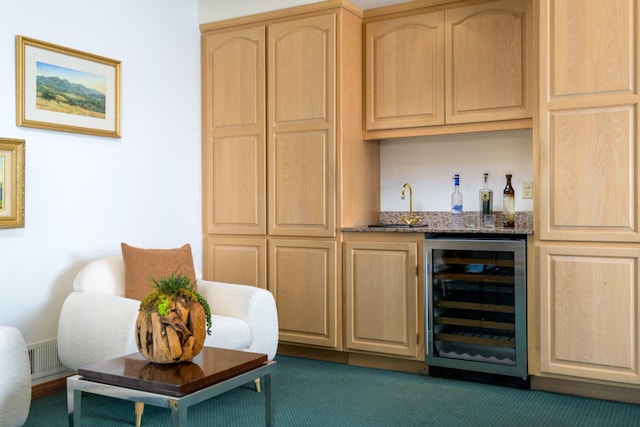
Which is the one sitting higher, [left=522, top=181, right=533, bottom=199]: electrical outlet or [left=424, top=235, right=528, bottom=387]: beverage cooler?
[left=522, top=181, right=533, bottom=199]: electrical outlet

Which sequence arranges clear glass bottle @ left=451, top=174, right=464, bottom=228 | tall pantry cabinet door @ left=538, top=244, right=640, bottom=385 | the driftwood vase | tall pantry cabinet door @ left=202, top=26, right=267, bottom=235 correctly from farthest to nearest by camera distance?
1. tall pantry cabinet door @ left=202, top=26, right=267, bottom=235
2. clear glass bottle @ left=451, top=174, right=464, bottom=228
3. tall pantry cabinet door @ left=538, top=244, right=640, bottom=385
4. the driftwood vase

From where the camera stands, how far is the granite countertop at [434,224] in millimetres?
3660

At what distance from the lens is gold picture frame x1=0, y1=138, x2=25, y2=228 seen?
10.6 feet

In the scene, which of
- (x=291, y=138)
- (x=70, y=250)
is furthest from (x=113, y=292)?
(x=291, y=138)

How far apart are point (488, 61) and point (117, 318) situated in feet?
8.42

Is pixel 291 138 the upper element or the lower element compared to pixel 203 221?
upper

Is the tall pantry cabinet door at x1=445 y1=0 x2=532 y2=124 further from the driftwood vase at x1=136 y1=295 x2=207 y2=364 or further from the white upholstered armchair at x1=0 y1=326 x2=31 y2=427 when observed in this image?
the white upholstered armchair at x1=0 y1=326 x2=31 y2=427

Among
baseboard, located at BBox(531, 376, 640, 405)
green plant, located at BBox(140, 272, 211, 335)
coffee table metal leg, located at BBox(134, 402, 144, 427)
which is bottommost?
baseboard, located at BBox(531, 376, 640, 405)

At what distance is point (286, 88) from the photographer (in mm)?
4230

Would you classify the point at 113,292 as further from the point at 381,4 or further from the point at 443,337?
the point at 381,4

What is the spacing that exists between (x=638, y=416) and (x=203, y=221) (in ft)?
9.72

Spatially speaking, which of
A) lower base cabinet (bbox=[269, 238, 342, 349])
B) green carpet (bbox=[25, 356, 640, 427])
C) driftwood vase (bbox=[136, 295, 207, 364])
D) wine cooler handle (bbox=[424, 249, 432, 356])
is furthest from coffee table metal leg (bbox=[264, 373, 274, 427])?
lower base cabinet (bbox=[269, 238, 342, 349])

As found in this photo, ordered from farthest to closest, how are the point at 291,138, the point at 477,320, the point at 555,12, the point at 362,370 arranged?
the point at 291,138 → the point at 362,370 → the point at 477,320 → the point at 555,12

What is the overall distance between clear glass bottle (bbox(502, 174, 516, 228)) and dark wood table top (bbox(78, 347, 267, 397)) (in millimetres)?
2050
